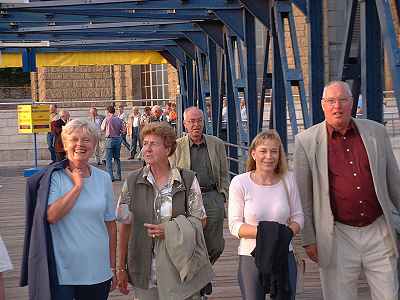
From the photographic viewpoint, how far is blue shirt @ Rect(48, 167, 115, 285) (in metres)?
4.98

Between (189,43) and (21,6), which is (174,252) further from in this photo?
(189,43)

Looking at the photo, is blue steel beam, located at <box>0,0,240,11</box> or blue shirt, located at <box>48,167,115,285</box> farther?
blue steel beam, located at <box>0,0,240,11</box>

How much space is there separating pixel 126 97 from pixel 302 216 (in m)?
35.5

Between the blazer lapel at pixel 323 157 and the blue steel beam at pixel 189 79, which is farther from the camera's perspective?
the blue steel beam at pixel 189 79

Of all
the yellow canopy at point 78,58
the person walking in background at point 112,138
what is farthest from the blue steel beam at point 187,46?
the yellow canopy at point 78,58

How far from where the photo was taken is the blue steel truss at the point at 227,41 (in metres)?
7.79

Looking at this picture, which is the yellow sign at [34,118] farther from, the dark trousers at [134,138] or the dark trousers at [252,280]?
the dark trousers at [252,280]

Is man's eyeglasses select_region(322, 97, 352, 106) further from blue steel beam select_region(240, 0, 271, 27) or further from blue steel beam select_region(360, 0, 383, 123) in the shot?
blue steel beam select_region(240, 0, 271, 27)

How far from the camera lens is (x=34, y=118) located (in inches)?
922

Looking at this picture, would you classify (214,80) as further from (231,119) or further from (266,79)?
(266,79)

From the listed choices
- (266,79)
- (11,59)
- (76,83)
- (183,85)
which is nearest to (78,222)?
(266,79)

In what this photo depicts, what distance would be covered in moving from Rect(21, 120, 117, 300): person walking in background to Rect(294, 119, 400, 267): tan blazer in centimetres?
117

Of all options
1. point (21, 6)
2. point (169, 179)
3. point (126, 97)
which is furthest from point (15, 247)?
point (126, 97)

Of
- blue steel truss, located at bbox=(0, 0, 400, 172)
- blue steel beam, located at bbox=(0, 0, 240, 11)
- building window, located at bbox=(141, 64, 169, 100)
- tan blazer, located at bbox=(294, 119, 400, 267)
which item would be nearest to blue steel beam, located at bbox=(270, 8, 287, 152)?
blue steel truss, located at bbox=(0, 0, 400, 172)
